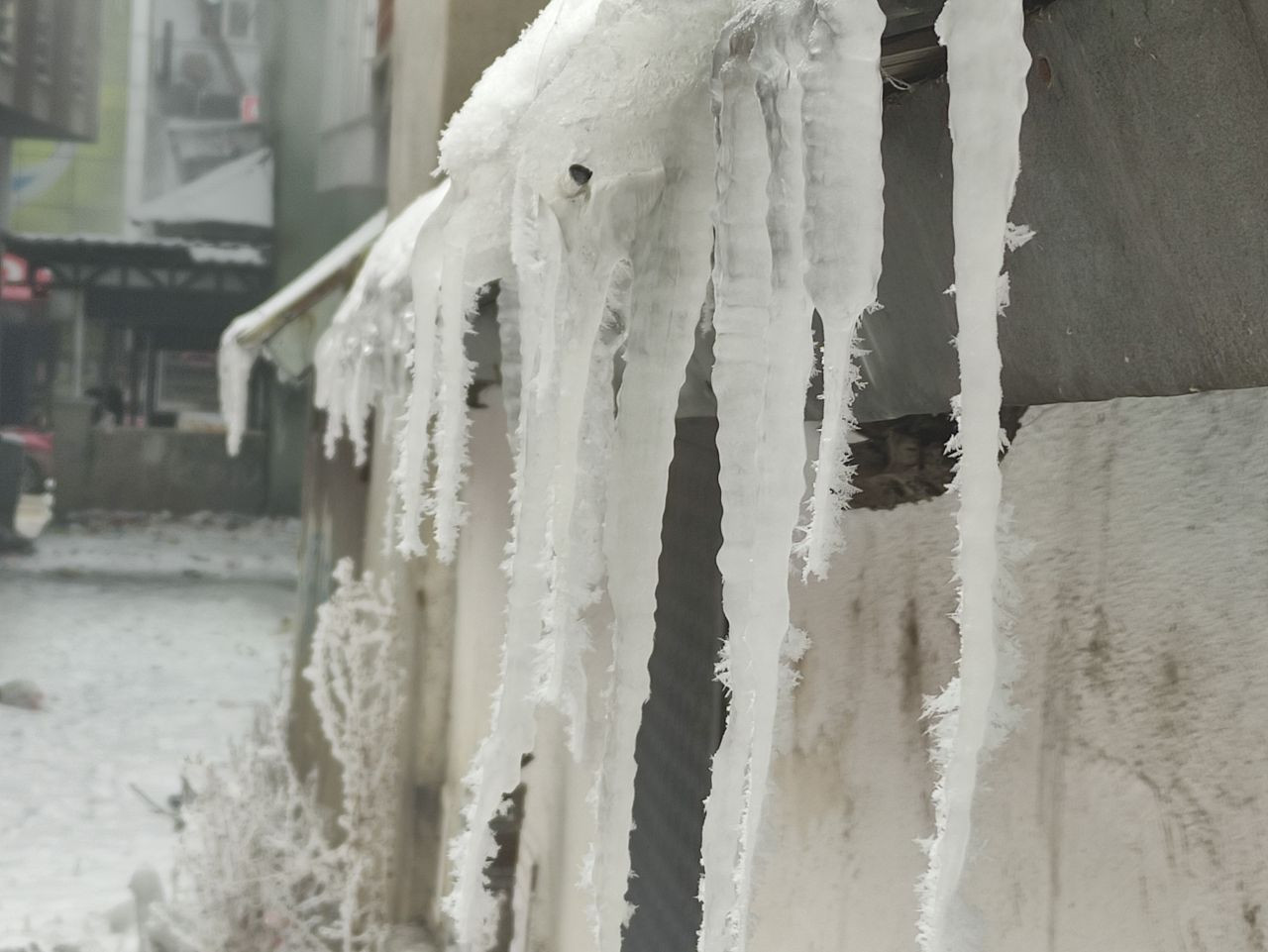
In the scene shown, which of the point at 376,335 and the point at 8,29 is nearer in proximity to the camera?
the point at 376,335

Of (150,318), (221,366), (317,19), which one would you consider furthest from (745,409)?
(150,318)

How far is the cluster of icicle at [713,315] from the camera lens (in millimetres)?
813

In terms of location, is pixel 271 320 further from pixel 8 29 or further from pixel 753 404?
pixel 8 29

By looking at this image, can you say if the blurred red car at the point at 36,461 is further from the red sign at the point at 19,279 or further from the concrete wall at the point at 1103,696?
the concrete wall at the point at 1103,696

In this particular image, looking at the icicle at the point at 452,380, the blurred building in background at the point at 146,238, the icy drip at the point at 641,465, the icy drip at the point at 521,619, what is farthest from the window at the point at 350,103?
the icy drip at the point at 641,465

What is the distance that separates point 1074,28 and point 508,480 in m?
3.08

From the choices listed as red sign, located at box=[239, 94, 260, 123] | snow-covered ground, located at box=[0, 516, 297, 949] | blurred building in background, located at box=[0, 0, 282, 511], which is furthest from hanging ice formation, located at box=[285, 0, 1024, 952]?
red sign, located at box=[239, 94, 260, 123]

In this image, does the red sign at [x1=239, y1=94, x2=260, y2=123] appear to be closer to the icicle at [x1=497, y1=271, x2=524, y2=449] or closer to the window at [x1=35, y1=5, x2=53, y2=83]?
the window at [x1=35, y1=5, x2=53, y2=83]

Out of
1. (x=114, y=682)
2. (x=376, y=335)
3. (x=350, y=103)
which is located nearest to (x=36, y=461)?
(x=350, y=103)

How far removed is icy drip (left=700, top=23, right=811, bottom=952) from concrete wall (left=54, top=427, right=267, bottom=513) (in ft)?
65.9

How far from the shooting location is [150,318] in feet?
73.9

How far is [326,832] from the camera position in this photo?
6090 mm

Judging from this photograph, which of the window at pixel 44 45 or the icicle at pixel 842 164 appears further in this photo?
the window at pixel 44 45

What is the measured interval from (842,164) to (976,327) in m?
0.18
